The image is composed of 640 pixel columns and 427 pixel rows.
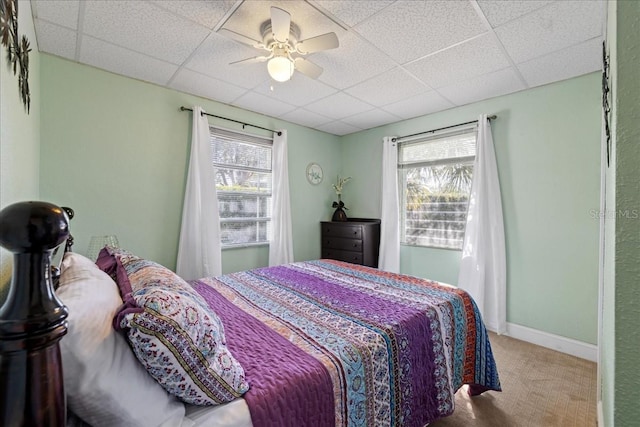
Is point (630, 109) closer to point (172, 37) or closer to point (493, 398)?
point (493, 398)

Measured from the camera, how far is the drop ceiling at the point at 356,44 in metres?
1.73

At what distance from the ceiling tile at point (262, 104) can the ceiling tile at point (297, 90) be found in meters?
0.10

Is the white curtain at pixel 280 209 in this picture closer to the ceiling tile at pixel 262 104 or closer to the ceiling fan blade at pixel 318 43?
the ceiling tile at pixel 262 104

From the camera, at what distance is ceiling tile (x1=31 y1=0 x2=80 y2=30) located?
66.8 inches

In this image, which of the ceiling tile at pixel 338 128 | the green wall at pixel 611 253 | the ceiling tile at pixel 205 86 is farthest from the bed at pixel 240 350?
the ceiling tile at pixel 338 128

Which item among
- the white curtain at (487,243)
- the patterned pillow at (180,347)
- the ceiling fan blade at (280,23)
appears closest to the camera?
the patterned pillow at (180,347)

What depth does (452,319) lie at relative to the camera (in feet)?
5.36

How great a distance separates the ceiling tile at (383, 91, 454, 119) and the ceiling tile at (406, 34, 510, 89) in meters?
0.33

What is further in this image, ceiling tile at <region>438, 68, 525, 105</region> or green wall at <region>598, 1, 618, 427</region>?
ceiling tile at <region>438, 68, 525, 105</region>

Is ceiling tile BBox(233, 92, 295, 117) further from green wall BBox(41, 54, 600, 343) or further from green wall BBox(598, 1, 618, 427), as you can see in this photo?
green wall BBox(598, 1, 618, 427)

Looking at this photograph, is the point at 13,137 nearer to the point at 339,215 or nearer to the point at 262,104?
the point at 262,104

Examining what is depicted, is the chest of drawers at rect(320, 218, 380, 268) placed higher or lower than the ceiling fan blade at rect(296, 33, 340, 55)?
lower

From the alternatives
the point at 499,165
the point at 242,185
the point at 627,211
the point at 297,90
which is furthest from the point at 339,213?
the point at 627,211

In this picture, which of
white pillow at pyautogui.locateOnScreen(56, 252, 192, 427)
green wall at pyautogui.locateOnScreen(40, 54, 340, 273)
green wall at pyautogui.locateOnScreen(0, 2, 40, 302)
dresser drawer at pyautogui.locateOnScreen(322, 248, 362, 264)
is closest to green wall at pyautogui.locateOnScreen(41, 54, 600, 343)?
green wall at pyautogui.locateOnScreen(40, 54, 340, 273)
